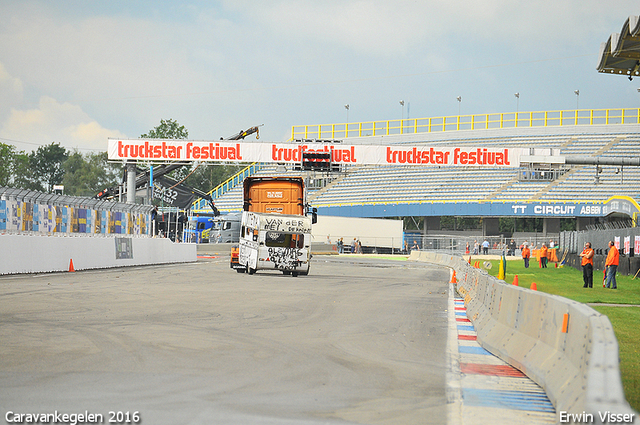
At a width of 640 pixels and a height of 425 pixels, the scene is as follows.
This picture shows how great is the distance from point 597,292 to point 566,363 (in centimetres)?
1786

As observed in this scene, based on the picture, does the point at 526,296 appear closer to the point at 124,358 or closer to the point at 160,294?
the point at 124,358

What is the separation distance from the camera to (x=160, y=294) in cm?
1730

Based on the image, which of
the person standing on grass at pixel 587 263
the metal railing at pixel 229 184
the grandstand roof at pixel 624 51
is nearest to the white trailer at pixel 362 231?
the metal railing at pixel 229 184

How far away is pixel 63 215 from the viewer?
25297mm

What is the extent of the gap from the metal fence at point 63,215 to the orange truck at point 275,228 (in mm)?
4965

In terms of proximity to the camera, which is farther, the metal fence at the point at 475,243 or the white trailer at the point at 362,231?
the white trailer at the point at 362,231

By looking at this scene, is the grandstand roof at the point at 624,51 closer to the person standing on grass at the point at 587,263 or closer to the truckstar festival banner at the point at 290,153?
the person standing on grass at the point at 587,263

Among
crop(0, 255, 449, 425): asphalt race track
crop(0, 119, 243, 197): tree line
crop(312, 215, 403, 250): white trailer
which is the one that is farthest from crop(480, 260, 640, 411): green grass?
crop(0, 119, 243, 197): tree line

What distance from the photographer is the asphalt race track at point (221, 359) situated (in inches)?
239

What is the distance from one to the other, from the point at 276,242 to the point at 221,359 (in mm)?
19999

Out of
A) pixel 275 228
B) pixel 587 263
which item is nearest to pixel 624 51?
pixel 587 263

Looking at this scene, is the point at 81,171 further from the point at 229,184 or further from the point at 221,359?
the point at 221,359

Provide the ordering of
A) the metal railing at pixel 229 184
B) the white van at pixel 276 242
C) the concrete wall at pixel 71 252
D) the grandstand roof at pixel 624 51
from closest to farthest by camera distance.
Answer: the grandstand roof at pixel 624 51 < the concrete wall at pixel 71 252 < the white van at pixel 276 242 < the metal railing at pixel 229 184

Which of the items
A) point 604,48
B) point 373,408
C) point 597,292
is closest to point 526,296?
point 373,408
